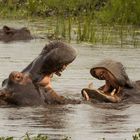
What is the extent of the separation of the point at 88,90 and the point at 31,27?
521 inches

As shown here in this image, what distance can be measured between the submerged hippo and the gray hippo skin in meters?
0.98

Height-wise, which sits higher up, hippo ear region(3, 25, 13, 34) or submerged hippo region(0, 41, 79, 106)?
submerged hippo region(0, 41, 79, 106)

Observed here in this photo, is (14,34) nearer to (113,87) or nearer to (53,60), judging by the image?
(113,87)

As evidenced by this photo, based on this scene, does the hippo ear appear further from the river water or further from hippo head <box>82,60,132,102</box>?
hippo head <box>82,60,132,102</box>

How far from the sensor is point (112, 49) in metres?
19.0

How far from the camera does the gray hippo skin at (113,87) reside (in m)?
11.3

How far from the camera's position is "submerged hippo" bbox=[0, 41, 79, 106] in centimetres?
998

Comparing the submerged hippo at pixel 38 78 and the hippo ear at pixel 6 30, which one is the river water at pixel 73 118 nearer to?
the submerged hippo at pixel 38 78

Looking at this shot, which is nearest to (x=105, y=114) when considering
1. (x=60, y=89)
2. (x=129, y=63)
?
(x=60, y=89)

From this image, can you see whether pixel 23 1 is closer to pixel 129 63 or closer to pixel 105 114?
pixel 129 63

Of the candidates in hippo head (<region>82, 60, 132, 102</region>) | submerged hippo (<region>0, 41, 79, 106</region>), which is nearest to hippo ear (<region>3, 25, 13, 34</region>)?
hippo head (<region>82, 60, 132, 102</region>)

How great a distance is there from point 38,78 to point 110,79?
134 cm

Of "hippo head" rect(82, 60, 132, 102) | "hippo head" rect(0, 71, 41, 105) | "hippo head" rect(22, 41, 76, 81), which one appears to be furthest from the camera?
"hippo head" rect(82, 60, 132, 102)

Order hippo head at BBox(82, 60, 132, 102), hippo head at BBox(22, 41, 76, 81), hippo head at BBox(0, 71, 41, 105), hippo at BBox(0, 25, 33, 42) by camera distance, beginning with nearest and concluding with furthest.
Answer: hippo head at BBox(22, 41, 76, 81)
hippo head at BBox(0, 71, 41, 105)
hippo head at BBox(82, 60, 132, 102)
hippo at BBox(0, 25, 33, 42)
